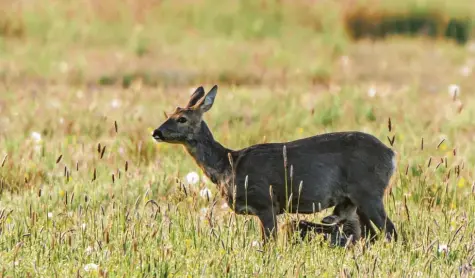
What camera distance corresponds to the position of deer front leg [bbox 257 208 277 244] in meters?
7.27

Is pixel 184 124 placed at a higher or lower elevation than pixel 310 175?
higher

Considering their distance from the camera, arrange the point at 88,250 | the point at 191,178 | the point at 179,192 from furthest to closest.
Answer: the point at 191,178 < the point at 179,192 < the point at 88,250

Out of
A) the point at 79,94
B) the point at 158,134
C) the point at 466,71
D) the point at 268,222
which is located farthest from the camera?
the point at 466,71

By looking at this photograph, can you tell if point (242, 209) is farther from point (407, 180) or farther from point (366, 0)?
point (366, 0)

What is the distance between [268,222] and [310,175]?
448mm

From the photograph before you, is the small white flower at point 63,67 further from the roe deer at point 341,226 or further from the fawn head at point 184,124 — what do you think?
the roe deer at point 341,226

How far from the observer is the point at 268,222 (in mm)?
7309

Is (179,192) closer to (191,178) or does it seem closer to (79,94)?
(191,178)

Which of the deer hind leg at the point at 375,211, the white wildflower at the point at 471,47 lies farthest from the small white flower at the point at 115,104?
the white wildflower at the point at 471,47

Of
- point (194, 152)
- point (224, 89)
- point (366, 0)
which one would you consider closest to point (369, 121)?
point (224, 89)

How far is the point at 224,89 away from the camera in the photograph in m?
16.0

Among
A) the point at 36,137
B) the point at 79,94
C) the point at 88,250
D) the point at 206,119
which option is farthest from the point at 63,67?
the point at 88,250

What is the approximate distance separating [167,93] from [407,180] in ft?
23.5

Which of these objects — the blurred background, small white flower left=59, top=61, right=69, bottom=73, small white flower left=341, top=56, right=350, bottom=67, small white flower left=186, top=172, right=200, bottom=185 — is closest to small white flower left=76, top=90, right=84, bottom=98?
the blurred background
